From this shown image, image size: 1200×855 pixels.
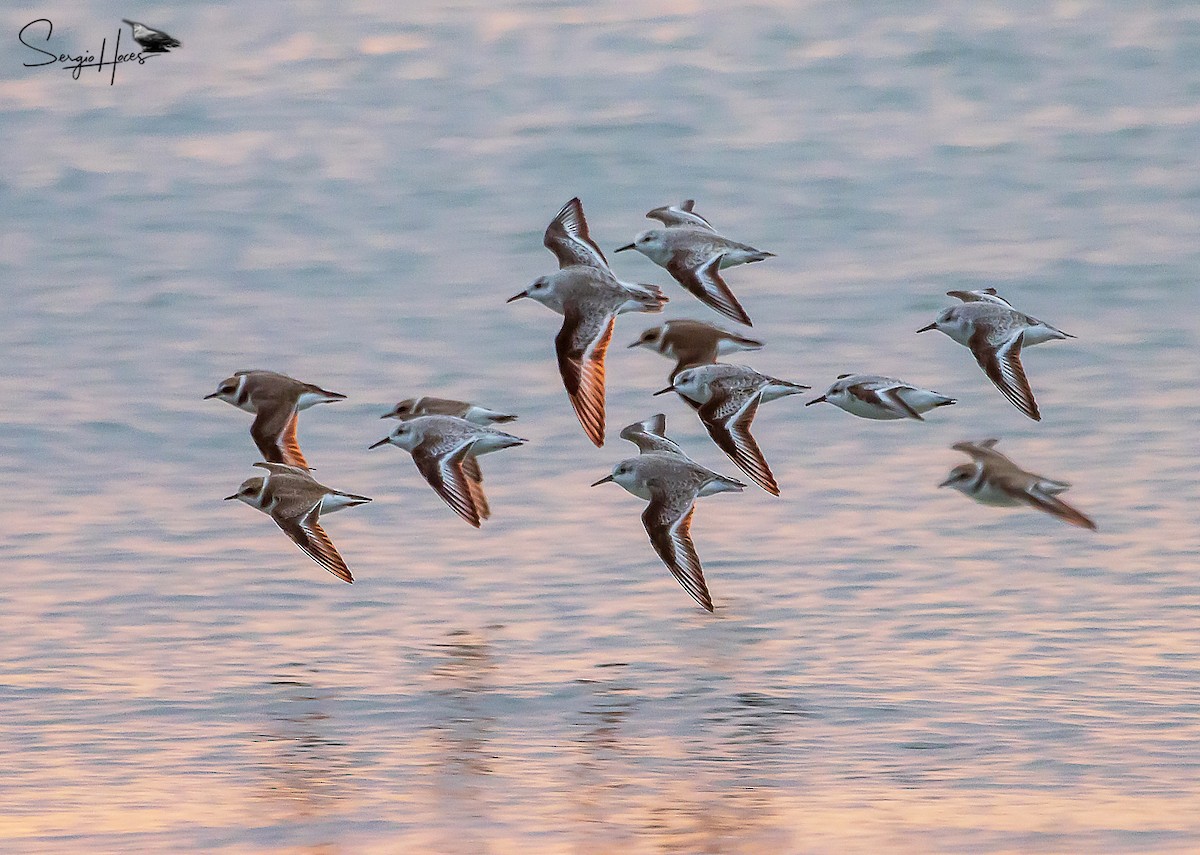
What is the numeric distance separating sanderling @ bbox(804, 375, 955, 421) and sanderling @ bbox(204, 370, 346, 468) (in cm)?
200

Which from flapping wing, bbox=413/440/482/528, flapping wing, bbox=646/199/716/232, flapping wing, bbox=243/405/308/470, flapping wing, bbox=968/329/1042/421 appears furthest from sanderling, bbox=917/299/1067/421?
flapping wing, bbox=243/405/308/470

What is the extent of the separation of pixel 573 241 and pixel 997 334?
202cm

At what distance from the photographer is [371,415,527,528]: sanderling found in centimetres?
765

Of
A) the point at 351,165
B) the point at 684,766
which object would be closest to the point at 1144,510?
the point at 684,766

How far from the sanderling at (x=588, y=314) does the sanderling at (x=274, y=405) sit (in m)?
0.98

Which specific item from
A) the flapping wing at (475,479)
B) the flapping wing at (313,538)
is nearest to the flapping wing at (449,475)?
the flapping wing at (313,538)

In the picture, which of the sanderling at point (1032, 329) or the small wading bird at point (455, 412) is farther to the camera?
the small wading bird at point (455, 412)

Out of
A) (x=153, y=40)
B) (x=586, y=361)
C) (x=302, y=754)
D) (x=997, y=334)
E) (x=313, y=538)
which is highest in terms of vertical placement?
(x=153, y=40)

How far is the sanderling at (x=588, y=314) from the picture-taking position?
25.6 feet

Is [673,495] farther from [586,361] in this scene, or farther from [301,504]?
[301,504]

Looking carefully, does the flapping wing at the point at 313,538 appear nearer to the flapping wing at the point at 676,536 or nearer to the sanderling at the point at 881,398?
the flapping wing at the point at 676,536

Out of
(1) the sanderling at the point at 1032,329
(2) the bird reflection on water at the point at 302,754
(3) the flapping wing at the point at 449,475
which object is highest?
(1) the sanderling at the point at 1032,329

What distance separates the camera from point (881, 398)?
7812 millimetres

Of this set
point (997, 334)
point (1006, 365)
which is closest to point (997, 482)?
point (1006, 365)
